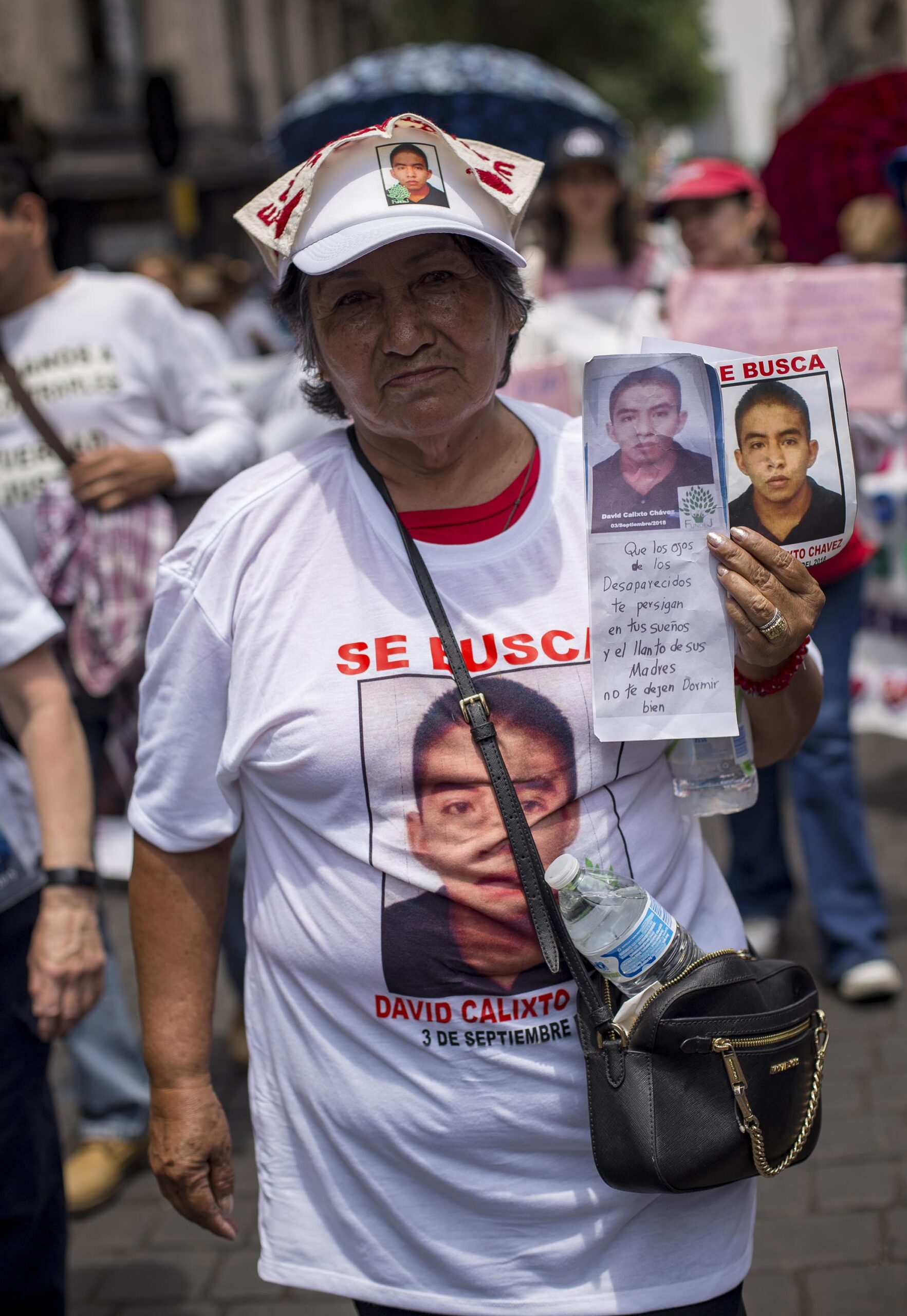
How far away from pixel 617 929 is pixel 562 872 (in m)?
0.10

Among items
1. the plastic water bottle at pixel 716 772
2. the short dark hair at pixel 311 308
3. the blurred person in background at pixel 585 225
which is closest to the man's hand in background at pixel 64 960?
the short dark hair at pixel 311 308

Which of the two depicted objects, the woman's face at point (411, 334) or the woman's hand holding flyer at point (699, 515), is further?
the woman's face at point (411, 334)

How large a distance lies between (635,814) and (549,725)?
183mm

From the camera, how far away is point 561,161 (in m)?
5.21

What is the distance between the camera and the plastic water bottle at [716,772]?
1.88 m

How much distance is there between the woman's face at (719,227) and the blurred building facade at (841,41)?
5.29ft

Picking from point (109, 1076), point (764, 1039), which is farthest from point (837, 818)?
point (764, 1039)

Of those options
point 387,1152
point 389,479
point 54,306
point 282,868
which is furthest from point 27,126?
point 387,1152

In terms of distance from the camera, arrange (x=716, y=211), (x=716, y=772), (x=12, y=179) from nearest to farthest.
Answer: (x=716, y=772), (x=12, y=179), (x=716, y=211)

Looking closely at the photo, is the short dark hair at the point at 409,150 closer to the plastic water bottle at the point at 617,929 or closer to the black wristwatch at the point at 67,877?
the plastic water bottle at the point at 617,929

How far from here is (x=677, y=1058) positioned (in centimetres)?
174

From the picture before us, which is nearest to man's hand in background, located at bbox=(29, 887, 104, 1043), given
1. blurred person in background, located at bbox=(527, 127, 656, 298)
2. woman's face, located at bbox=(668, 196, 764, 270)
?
woman's face, located at bbox=(668, 196, 764, 270)

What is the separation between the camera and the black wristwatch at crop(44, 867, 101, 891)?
7.98 ft

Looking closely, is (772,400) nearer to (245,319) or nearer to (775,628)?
(775,628)
